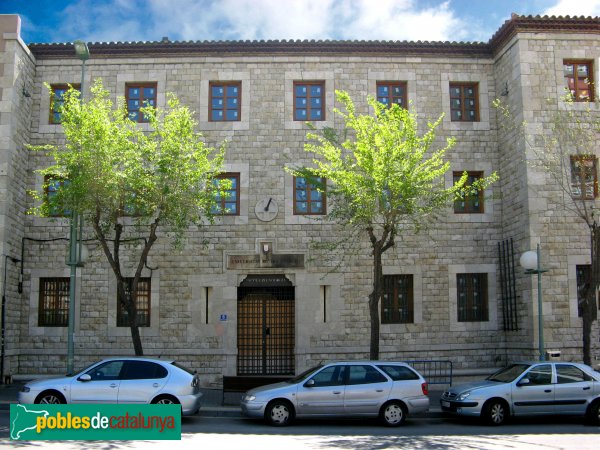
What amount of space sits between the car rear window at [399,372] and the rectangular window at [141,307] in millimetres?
8811

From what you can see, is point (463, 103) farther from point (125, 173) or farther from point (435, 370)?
point (125, 173)

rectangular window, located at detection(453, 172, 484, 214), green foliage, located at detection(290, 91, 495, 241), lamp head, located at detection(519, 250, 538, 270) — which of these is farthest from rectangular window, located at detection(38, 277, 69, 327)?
lamp head, located at detection(519, 250, 538, 270)

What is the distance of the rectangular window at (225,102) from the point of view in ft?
71.1

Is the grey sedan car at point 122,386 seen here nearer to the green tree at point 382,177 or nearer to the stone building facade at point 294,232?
the green tree at point 382,177

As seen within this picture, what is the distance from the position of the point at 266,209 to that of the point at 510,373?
8940 millimetres

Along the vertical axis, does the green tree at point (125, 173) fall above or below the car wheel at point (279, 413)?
above

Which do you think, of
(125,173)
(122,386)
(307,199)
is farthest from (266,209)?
(122,386)

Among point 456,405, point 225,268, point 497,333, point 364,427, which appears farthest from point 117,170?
point 497,333

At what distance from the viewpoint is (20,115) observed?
67.3ft

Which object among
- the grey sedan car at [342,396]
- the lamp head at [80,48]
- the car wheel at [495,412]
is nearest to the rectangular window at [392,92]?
the lamp head at [80,48]

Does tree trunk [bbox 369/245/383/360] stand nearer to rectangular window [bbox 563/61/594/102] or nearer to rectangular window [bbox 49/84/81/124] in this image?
rectangular window [bbox 563/61/594/102]

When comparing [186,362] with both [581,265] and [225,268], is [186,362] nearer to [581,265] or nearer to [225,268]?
[225,268]

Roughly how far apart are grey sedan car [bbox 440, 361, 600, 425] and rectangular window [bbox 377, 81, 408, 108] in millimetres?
10042

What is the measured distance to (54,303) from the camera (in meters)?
20.8
